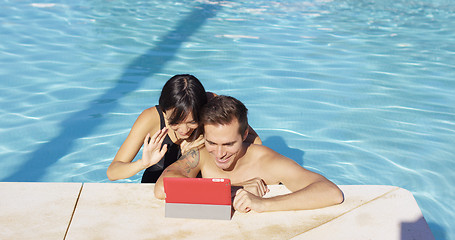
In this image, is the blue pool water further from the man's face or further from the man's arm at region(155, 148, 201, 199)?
the man's face

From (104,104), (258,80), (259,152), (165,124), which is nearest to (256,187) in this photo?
(259,152)

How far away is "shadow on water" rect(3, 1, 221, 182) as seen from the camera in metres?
4.90

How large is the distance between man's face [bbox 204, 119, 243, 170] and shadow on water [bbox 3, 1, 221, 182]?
2.71 metres

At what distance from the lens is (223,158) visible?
9.25ft

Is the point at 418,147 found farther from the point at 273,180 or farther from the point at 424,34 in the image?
the point at 424,34

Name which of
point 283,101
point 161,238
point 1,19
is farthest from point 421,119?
point 1,19

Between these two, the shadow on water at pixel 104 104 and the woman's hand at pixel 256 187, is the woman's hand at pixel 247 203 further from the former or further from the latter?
the shadow on water at pixel 104 104

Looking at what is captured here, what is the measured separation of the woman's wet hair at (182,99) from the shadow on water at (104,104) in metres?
2.44

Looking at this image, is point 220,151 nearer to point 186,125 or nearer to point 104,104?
point 186,125

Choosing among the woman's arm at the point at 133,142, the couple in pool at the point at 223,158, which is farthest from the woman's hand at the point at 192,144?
the woman's arm at the point at 133,142

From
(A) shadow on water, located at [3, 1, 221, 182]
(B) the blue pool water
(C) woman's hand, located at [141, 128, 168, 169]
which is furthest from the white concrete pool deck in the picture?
(A) shadow on water, located at [3, 1, 221, 182]

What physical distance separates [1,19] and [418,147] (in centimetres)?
745

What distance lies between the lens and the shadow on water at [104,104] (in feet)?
16.1

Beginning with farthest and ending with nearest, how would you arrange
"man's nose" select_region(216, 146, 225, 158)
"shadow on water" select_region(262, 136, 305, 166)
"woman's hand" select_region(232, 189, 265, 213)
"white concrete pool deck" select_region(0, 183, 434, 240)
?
"shadow on water" select_region(262, 136, 305, 166), "man's nose" select_region(216, 146, 225, 158), "woman's hand" select_region(232, 189, 265, 213), "white concrete pool deck" select_region(0, 183, 434, 240)
